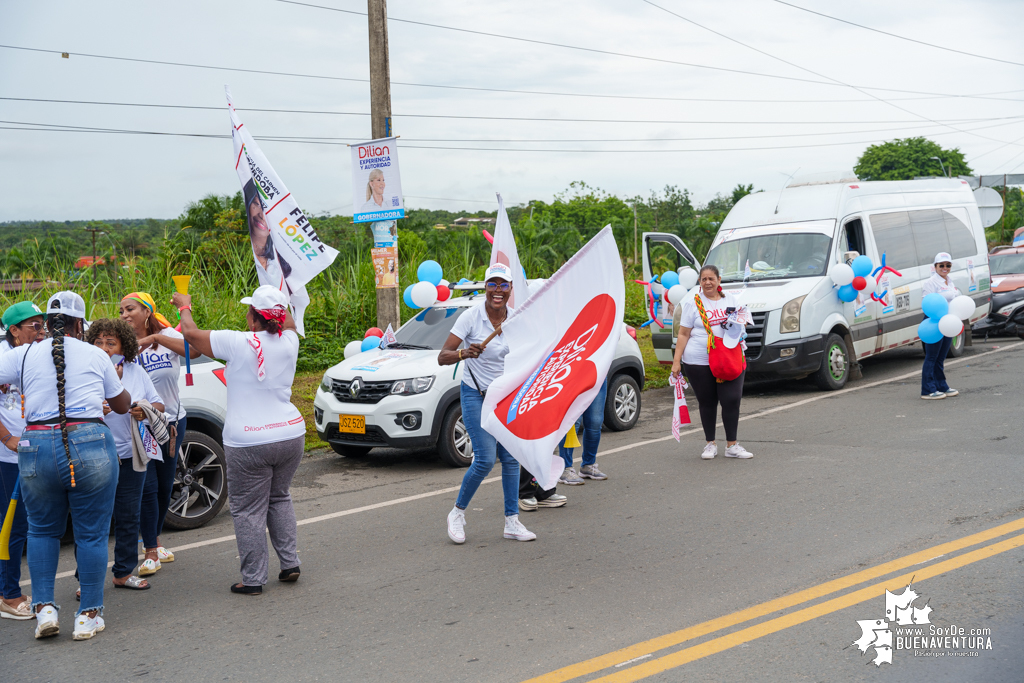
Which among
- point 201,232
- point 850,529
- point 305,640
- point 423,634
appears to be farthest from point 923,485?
point 201,232

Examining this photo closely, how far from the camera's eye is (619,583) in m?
5.28

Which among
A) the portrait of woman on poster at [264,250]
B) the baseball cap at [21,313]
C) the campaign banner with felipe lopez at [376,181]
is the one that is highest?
the campaign banner with felipe lopez at [376,181]

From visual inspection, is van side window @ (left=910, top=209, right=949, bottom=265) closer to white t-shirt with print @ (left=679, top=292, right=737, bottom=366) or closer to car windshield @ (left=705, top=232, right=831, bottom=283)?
car windshield @ (left=705, top=232, right=831, bottom=283)

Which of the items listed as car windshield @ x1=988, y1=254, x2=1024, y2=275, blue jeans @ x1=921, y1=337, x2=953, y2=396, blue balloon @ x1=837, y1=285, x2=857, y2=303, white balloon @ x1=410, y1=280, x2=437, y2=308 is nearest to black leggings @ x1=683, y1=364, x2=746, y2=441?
white balloon @ x1=410, y1=280, x2=437, y2=308

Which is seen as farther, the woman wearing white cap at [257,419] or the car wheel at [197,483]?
the car wheel at [197,483]

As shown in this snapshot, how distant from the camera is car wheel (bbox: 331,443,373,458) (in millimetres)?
9332

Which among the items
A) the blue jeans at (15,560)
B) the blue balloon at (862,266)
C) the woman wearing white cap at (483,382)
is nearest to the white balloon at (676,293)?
the blue balloon at (862,266)

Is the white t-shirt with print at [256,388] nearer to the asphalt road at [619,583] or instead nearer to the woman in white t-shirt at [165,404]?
the woman in white t-shirt at [165,404]

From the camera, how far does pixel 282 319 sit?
5320 millimetres

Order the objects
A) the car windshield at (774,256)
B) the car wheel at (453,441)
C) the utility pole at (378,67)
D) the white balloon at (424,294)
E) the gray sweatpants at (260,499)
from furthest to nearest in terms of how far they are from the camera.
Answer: the car windshield at (774,256), the utility pole at (378,67), the white balloon at (424,294), the car wheel at (453,441), the gray sweatpants at (260,499)

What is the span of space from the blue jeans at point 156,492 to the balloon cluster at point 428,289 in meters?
3.94

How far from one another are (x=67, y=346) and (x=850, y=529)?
15.9 ft

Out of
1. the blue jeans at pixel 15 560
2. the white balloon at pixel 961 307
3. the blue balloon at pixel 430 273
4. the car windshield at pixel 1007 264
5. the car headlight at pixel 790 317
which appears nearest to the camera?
the blue jeans at pixel 15 560

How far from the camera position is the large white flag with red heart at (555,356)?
580 cm
